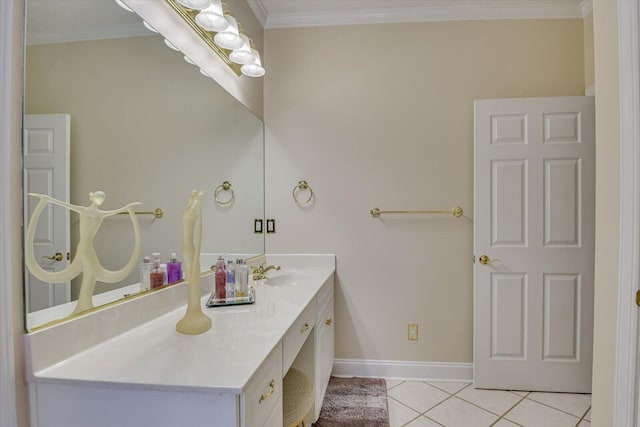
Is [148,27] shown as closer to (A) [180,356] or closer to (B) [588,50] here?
(A) [180,356]

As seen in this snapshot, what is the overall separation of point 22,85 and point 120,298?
2.22ft

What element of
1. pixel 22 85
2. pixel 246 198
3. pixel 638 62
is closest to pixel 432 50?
pixel 638 62

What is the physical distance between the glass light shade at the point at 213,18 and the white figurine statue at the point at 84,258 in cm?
95

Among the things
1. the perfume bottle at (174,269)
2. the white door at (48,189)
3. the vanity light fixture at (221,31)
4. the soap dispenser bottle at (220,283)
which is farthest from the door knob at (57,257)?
the vanity light fixture at (221,31)

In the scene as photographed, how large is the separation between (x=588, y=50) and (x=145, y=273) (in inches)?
117

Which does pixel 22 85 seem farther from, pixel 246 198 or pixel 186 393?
pixel 246 198

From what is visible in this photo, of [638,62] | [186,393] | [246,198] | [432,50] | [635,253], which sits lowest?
[186,393]

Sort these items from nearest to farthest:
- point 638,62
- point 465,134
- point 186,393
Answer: point 186,393 → point 638,62 → point 465,134

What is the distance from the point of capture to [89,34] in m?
1.04

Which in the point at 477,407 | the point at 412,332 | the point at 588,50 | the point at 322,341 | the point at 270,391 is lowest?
the point at 477,407

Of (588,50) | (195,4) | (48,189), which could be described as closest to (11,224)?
(48,189)

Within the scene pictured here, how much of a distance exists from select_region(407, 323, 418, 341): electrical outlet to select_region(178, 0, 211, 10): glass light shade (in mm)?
2250

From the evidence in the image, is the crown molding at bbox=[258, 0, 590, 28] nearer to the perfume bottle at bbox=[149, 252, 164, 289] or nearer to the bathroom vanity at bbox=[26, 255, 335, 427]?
the perfume bottle at bbox=[149, 252, 164, 289]

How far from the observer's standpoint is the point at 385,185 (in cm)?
238
